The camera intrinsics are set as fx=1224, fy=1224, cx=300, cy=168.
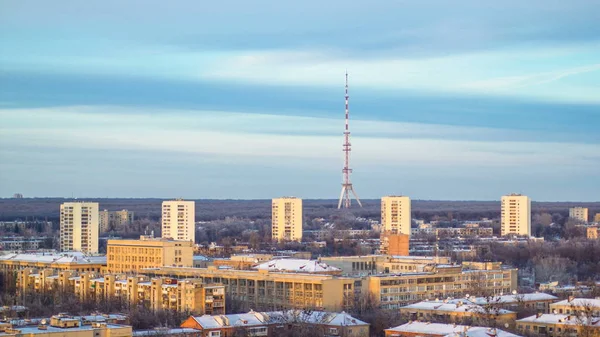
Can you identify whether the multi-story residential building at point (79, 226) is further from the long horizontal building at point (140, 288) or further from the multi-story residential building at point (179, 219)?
the long horizontal building at point (140, 288)

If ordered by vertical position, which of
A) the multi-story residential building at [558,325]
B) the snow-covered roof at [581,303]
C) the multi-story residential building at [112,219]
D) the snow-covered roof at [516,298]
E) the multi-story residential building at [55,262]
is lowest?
the multi-story residential building at [558,325]

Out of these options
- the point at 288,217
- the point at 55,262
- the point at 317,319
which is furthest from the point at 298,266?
the point at 288,217

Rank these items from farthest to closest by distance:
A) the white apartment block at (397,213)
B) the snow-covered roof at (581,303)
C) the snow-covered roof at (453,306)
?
the white apartment block at (397,213) < the snow-covered roof at (453,306) < the snow-covered roof at (581,303)

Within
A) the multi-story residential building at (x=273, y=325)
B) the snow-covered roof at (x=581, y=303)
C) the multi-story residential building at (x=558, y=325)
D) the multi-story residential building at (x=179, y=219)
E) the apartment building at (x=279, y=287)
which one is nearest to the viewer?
the multi-story residential building at (x=558, y=325)

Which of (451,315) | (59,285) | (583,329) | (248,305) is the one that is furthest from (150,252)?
(583,329)

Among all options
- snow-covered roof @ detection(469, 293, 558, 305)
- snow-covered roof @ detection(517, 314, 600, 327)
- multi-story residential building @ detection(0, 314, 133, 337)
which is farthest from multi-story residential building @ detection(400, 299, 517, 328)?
multi-story residential building @ detection(0, 314, 133, 337)

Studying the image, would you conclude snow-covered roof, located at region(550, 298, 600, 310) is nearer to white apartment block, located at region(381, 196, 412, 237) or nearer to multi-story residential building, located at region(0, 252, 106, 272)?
multi-story residential building, located at region(0, 252, 106, 272)

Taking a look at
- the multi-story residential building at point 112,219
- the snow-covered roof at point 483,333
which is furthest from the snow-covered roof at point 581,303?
the multi-story residential building at point 112,219
